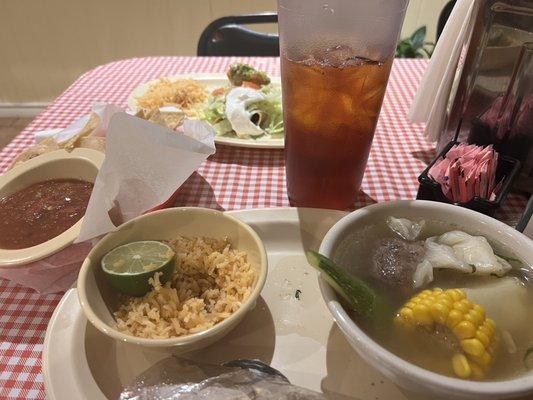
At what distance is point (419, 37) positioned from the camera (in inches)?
132

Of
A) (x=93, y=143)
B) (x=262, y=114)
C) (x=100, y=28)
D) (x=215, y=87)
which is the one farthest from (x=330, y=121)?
(x=100, y=28)

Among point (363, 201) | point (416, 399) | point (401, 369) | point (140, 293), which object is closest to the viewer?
point (401, 369)

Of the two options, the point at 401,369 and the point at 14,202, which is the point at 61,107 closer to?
the point at 14,202

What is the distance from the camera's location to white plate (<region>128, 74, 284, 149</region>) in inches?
54.2

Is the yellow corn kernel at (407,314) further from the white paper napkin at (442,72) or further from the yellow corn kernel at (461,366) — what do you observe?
the white paper napkin at (442,72)

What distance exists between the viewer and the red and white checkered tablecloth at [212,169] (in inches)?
31.5

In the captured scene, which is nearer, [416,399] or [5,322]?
[416,399]

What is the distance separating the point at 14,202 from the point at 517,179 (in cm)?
130

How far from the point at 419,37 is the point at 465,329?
3.22 m

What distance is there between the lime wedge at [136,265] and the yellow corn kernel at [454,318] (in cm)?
52

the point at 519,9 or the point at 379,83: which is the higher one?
the point at 519,9

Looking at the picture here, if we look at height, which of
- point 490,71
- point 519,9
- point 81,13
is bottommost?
point 81,13


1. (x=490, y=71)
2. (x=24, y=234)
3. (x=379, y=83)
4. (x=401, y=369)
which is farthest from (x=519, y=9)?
(x=24, y=234)

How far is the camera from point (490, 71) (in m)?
1.07
